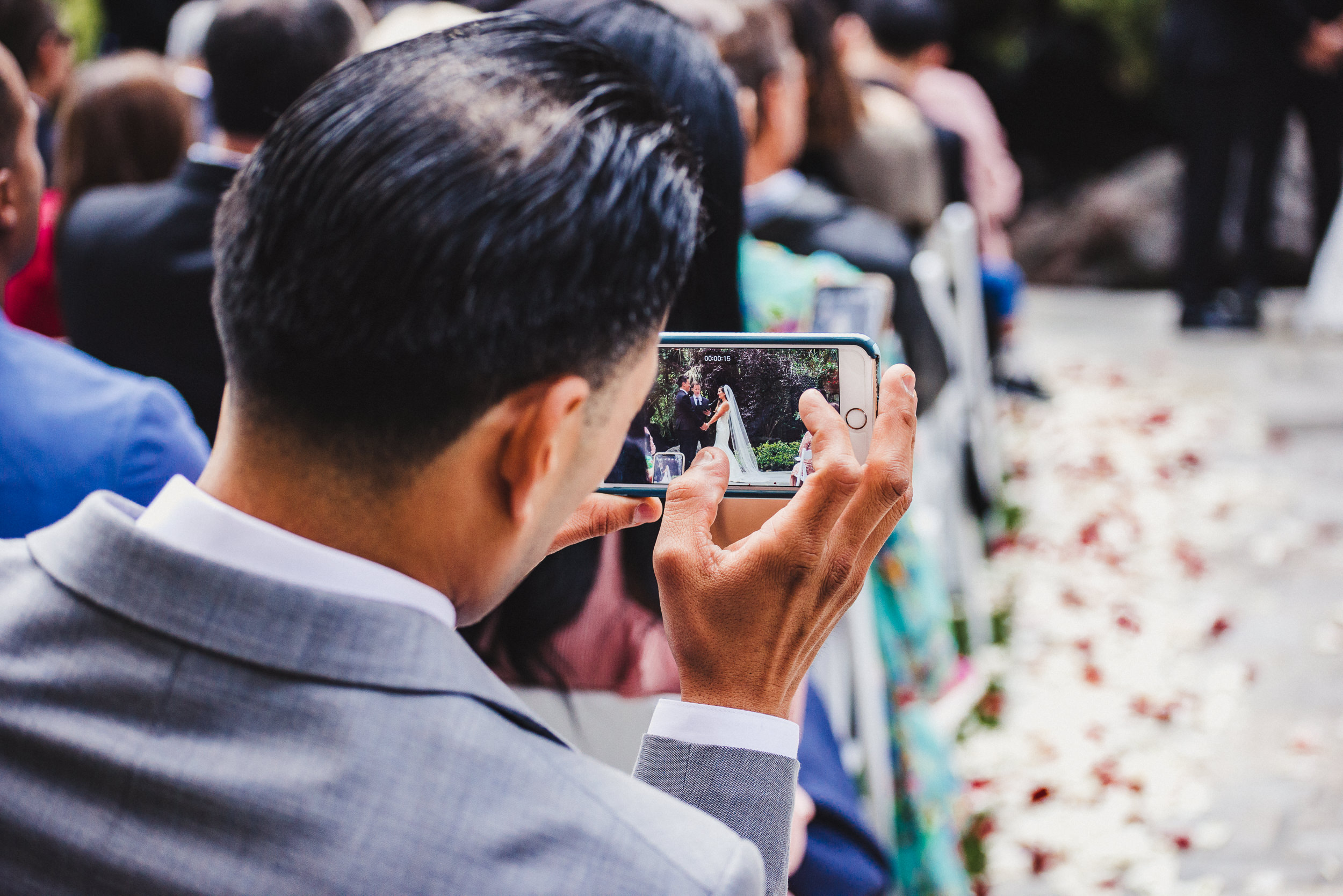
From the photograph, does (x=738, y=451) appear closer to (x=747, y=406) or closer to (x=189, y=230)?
(x=747, y=406)

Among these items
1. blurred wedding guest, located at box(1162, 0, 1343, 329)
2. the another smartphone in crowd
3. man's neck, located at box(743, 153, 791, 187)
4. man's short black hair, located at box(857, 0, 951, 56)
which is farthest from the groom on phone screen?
blurred wedding guest, located at box(1162, 0, 1343, 329)

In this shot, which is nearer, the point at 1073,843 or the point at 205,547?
the point at 205,547

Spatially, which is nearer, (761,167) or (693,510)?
(693,510)

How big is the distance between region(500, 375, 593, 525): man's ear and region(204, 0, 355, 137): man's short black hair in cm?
188

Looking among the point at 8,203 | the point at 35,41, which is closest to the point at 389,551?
the point at 8,203

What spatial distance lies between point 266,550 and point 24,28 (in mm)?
3242

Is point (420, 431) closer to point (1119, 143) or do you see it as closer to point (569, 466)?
point (569, 466)

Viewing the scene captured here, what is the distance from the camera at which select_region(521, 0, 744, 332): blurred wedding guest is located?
1667mm

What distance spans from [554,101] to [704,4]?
221 centimetres

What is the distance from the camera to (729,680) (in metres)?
0.91

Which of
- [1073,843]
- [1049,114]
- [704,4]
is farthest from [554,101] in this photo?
[1049,114]

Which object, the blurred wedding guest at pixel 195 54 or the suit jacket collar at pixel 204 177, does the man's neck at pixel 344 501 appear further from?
the blurred wedding guest at pixel 195 54

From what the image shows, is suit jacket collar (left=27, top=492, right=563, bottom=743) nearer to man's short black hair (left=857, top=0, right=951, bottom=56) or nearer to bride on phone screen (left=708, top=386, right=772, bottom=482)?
bride on phone screen (left=708, top=386, right=772, bottom=482)

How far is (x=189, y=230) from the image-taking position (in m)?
2.32
